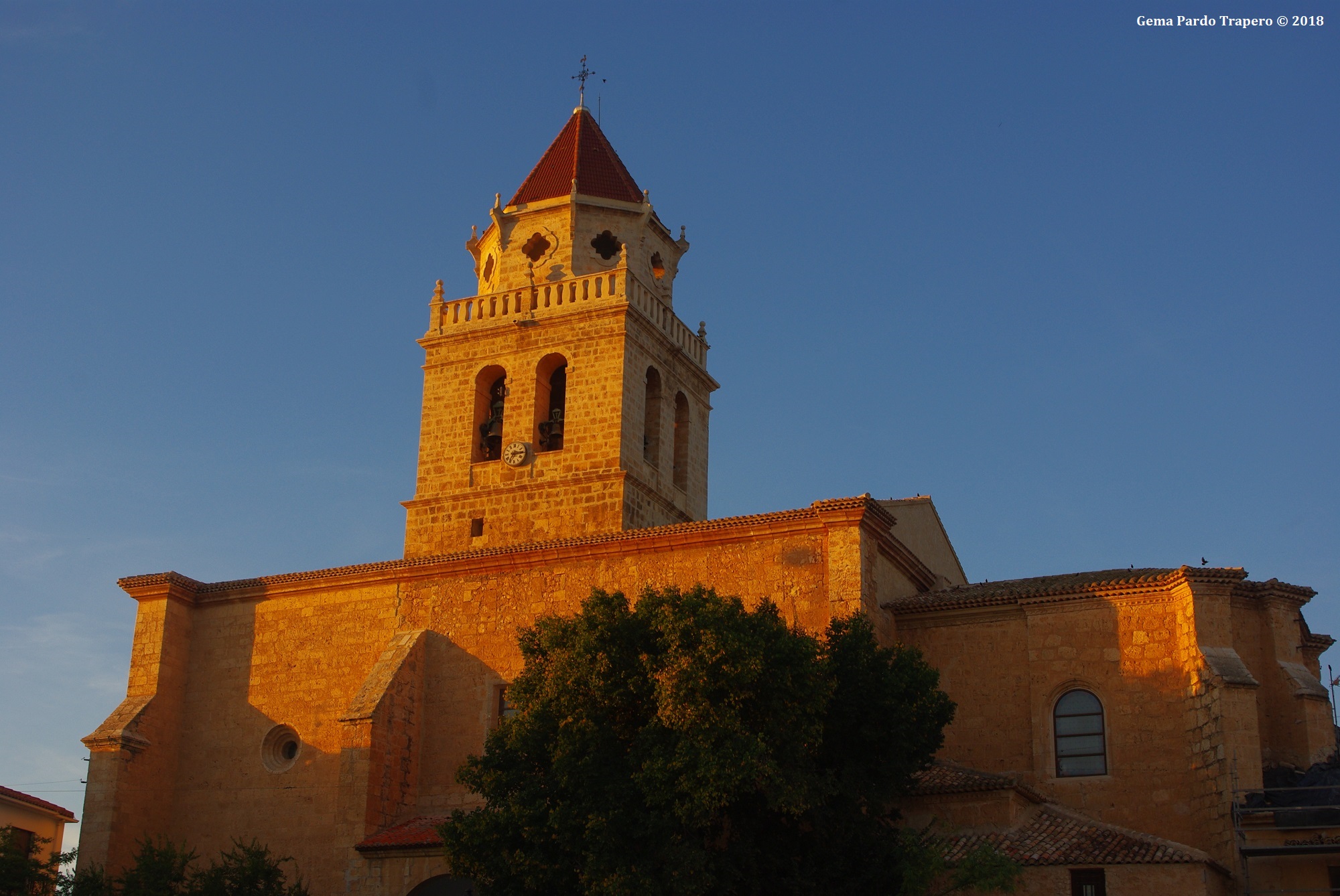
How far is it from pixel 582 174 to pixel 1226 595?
1621 centimetres

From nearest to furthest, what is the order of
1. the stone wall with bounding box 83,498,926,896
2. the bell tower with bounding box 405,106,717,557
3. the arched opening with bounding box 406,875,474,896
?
the stone wall with bounding box 83,498,926,896
the arched opening with bounding box 406,875,474,896
the bell tower with bounding box 405,106,717,557

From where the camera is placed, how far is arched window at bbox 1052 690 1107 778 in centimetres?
2102

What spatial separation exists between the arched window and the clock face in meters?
11.4

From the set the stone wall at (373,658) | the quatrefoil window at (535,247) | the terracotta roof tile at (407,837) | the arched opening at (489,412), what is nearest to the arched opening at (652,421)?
the arched opening at (489,412)

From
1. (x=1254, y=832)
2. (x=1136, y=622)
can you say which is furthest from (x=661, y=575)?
(x=1254, y=832)

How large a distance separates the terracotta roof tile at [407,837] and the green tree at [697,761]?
10.2ft

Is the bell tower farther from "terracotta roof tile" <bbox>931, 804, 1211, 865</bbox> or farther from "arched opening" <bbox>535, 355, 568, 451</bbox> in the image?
"terracotta roof tile" <bbox>931, 804, 1211, 865</bbox>

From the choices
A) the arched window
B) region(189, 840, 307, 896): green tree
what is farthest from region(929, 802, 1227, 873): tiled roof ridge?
region(189, 840, 307, 896): green tree

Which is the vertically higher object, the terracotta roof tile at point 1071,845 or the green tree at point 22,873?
the terracotta roof tile at point 1071,845

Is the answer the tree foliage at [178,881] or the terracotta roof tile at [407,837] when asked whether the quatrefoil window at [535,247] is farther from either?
the tree foliage at [178,881]

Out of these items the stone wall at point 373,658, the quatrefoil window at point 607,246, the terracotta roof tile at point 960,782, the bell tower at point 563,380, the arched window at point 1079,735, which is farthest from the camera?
the quatrefoil window at point 607,246

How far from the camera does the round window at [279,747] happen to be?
2497 centimetres

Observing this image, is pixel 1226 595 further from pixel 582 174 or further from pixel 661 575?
pixel 582 174

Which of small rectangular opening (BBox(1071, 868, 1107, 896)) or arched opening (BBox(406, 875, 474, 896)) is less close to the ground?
small rectangular opening (BBox(1071, 868, 1107, 896))
